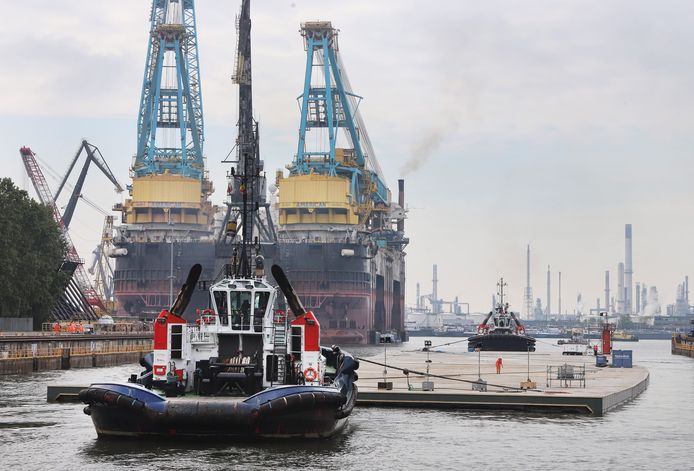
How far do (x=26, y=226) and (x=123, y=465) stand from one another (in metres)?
91.9

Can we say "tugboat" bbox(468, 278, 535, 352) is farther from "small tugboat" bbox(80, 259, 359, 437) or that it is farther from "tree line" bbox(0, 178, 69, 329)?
"small tugboat" bbox(80, 259, 359, 437)

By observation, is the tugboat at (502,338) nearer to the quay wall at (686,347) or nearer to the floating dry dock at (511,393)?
the quay wall at (686,347)

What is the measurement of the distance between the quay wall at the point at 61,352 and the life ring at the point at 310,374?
4354 centimetres

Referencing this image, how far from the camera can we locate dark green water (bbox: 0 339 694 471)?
136 ft

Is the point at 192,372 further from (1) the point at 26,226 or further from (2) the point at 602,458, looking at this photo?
(1) the point at 26,226

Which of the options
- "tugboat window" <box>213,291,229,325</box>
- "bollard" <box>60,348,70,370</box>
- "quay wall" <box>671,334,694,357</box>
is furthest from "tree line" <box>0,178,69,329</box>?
"quay wall" <box>671,334,694,357</box>

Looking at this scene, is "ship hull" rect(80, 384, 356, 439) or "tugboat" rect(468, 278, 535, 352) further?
"tugboat" rect(468, 278, 535, 352)

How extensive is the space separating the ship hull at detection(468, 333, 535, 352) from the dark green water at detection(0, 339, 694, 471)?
89655mm

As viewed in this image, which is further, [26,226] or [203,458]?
[26,226]

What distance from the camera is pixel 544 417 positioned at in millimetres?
55469

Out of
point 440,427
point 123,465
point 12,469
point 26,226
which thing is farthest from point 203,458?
point 26,226

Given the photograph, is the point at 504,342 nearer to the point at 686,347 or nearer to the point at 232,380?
the point at 686,347

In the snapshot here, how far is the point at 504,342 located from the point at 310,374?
10768cm

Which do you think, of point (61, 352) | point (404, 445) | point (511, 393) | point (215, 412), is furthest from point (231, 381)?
point (61, 352)
